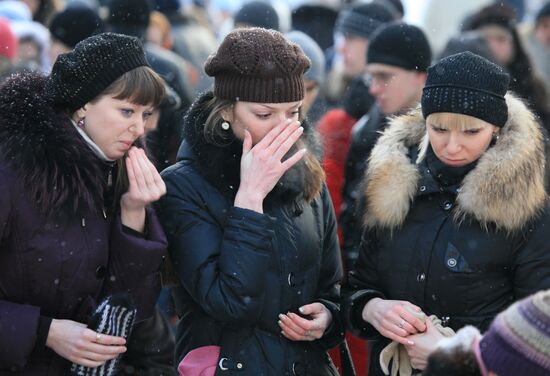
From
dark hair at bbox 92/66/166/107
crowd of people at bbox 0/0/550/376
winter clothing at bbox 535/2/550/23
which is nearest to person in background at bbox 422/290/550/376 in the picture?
crowd of people at bbox 0/0/550/376

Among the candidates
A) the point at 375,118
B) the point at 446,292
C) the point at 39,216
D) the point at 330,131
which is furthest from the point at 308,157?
the point at 330,131

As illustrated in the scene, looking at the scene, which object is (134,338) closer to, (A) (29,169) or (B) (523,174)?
(A) (29,169)

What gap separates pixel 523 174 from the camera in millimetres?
3852

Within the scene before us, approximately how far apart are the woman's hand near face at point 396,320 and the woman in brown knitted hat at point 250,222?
24cm

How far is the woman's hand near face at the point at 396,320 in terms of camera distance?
3.78m

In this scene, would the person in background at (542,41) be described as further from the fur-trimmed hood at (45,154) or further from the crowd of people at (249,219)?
the fur-trimmed hood at (45,154)

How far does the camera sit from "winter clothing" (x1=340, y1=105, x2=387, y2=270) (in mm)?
5711

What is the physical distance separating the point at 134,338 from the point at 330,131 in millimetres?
2117

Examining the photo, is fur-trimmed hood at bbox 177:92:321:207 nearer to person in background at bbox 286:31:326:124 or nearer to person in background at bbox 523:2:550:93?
person in background at bbox 286:31:326:124

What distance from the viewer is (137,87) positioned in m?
3.81

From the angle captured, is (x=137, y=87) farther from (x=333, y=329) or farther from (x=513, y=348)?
(x=513, y=348)

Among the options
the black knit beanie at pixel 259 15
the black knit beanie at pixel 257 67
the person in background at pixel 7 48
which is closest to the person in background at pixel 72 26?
the person in background at pixel 7 48

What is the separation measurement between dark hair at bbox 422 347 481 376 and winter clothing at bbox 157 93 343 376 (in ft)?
3.00

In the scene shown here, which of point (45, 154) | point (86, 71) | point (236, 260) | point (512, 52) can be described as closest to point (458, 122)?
point (236, 260)
